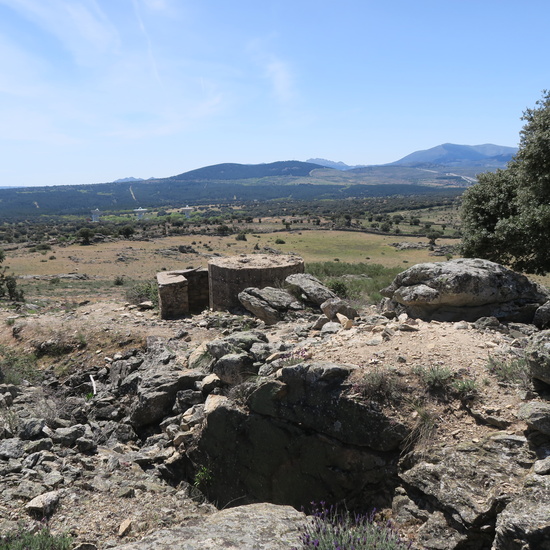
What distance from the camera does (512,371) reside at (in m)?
4.60

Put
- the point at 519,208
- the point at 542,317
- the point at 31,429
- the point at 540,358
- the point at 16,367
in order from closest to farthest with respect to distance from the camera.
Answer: the point at 540,358, the point at 31,429, the point at 542,317, the point at 16,367, the point at 519,208

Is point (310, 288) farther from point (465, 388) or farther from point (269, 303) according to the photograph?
point (465, 388)

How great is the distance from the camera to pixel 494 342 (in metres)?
5.64

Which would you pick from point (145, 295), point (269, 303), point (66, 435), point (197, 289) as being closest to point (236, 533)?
point (66, 435)

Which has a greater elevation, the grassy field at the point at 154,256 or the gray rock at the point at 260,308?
the gray rock at the point at 260,308

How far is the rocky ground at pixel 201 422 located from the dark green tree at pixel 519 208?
18.9 ft

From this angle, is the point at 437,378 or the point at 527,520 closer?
the point at 527,520

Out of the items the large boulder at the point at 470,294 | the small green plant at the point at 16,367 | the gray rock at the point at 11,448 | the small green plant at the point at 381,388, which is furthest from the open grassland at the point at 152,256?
the small green plant at the point at 381,388

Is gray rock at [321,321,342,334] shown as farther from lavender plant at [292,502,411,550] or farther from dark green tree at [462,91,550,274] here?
dark green tree at [462,91,550,274]

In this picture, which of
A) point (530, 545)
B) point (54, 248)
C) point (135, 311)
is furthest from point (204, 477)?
point (54, 248)

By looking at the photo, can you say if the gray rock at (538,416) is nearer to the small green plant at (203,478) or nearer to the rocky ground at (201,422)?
the rocky ground at (201,422)

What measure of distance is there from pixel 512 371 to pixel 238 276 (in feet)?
26.5

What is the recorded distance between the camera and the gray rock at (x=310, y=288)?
10602mm

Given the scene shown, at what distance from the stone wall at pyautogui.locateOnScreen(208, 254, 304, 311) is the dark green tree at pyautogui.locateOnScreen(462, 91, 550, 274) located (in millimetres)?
5898
